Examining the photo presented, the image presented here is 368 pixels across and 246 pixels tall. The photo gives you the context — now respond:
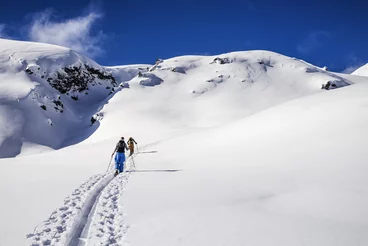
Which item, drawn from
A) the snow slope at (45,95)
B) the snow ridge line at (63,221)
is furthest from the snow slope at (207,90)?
the snow ridge line at (63,221)

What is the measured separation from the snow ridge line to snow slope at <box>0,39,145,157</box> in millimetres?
45265

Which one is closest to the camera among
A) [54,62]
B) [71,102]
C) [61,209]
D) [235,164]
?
[61,209]

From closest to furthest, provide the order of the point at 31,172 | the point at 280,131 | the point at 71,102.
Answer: the point at 31,172 < the point at 280,131 < the point at 71,102

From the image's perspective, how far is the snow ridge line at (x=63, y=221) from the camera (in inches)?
222

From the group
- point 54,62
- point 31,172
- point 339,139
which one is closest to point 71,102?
point 54,62

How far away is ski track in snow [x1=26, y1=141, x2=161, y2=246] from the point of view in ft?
18.6

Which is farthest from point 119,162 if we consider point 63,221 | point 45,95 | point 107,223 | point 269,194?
point 45,95

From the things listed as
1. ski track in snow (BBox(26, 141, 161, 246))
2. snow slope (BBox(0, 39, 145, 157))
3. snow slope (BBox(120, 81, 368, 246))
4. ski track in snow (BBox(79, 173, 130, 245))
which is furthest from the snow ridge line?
snow slope (BBox(0, 39, 145, 157))

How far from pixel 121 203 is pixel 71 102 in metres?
83.2

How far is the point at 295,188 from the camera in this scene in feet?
29.7

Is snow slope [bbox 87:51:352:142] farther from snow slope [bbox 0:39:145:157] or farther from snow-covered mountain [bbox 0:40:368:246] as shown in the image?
snow-covered mountain [bbox 0:40:368:246]

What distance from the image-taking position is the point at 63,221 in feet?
22.0

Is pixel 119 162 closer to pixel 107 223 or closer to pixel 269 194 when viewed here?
pixel 107 223

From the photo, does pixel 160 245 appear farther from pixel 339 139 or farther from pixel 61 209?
pixel 339 139
